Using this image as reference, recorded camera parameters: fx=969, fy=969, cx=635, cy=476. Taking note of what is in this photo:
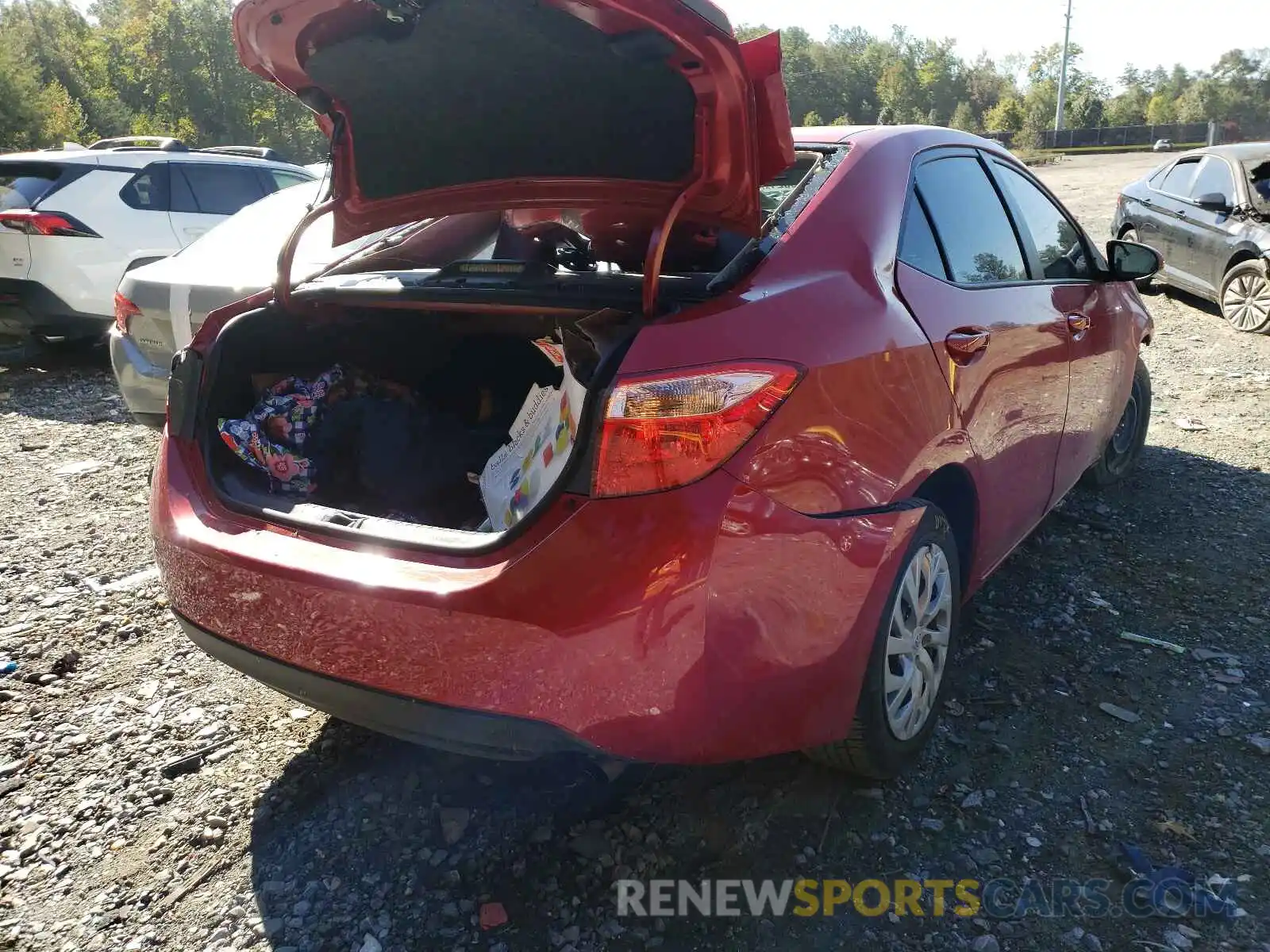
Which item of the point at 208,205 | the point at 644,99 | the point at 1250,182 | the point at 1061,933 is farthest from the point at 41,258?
the point at 1250,182

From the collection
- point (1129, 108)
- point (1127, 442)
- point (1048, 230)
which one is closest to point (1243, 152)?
point (1127, 442)

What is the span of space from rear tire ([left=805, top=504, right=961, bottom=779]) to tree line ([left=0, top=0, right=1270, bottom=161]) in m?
15.7

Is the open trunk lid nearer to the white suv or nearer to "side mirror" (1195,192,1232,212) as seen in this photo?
the white suv

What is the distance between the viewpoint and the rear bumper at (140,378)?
188 inches

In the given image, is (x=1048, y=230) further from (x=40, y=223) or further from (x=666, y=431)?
(x=40, y=223)

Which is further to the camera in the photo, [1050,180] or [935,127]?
[1050,180]

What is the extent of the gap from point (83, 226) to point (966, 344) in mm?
7516

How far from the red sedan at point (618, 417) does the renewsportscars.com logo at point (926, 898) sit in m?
0.32

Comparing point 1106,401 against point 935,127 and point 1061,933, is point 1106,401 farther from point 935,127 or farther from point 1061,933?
point 1061,933

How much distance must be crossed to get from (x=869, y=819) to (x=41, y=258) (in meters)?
7.71

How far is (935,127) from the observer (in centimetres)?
306

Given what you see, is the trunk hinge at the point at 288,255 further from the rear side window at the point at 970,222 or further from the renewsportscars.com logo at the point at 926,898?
the renewsportscars.com logo at the point at 926,898

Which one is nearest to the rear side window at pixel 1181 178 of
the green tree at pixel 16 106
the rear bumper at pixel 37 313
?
the rear bumper at pixel 37 313

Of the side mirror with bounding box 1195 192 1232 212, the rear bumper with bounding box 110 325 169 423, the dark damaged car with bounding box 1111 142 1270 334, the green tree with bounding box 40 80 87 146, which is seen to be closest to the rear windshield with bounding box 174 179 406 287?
the rear bumper with bounding box 110 325 169 423
